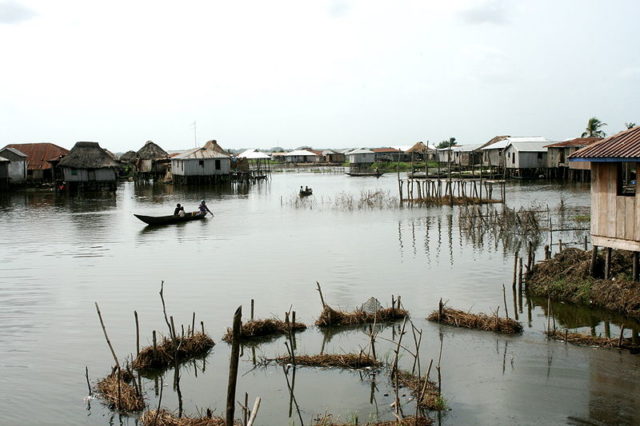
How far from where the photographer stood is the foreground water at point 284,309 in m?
9.52

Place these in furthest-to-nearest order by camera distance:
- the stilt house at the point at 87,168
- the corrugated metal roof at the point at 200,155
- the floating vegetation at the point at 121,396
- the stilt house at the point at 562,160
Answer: the corrugated metal roof at the point at 200,155, the stilt house at the point at 87,168, the stilt house at the point at 562,160, the floating vegetation at the point at 121,396

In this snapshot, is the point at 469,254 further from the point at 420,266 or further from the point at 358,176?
the point at 358,176

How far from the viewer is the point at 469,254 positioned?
20.8 meters

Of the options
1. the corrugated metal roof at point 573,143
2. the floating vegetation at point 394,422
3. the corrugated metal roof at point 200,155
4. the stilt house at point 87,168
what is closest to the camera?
the floating vegetation at point 394,422

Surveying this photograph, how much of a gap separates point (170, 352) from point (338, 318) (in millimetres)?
3475

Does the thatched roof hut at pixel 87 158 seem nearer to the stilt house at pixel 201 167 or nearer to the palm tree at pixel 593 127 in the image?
the stilt house at pixel 201 167

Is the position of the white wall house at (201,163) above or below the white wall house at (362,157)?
below

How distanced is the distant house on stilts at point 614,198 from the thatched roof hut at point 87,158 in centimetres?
4637

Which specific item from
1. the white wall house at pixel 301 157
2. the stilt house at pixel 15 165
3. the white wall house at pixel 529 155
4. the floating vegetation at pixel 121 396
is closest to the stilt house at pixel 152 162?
the stilt house at pixel 15 165

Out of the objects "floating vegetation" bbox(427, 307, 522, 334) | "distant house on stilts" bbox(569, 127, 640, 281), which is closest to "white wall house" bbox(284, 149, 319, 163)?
"distant house on stilts" bbox(569, 127, 640, 281)

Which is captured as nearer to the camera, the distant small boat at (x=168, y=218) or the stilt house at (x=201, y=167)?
the distant small boat at (x=168, y=218)

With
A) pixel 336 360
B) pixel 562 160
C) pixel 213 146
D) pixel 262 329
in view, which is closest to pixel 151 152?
pixel 213 146

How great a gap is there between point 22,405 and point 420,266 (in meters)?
12.1

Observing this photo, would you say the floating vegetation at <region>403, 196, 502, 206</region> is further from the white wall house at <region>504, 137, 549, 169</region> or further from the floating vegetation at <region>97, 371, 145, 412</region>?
the floating vegetation at <region>97, 371, 145, 412</region>
